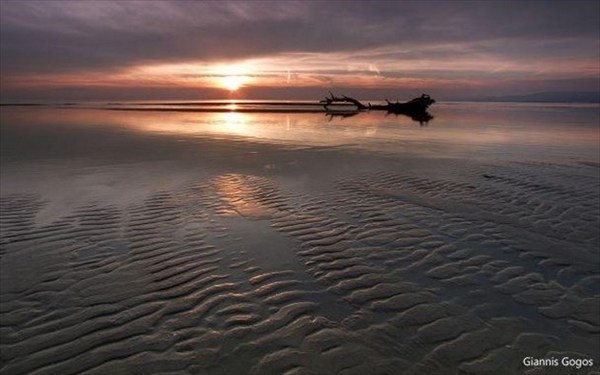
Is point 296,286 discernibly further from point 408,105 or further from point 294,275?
point 408,105

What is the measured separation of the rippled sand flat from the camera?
174 inches

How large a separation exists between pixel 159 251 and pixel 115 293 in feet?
5.01

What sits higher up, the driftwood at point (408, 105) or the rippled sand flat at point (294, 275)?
the driftwood at point (408, 105)

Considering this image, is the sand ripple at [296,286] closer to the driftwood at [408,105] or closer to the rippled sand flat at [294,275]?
the rippled sand flat at [294,275]

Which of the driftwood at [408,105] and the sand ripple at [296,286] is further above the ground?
the driftwood at [408,105]

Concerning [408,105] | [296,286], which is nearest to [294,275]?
[296,286]

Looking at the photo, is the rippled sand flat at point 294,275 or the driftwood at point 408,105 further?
the driftwood at point 408,105

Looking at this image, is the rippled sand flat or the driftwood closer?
the rippled sand flat

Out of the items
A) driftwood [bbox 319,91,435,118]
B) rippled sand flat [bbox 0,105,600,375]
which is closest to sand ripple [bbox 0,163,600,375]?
rippled sand flat [bbox 0,105,600,375]

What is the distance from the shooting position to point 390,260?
6.93 meters

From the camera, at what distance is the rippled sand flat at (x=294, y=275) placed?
4418 mm

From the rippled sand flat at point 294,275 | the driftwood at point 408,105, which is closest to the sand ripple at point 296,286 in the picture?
the rippled sand flat at point 294,275

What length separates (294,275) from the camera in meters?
6.33

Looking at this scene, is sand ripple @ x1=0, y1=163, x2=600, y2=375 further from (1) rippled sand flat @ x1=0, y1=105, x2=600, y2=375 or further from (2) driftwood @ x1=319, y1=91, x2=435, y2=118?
(2) driftwood @ x1=319, y1=91, x2=435, y2=118
